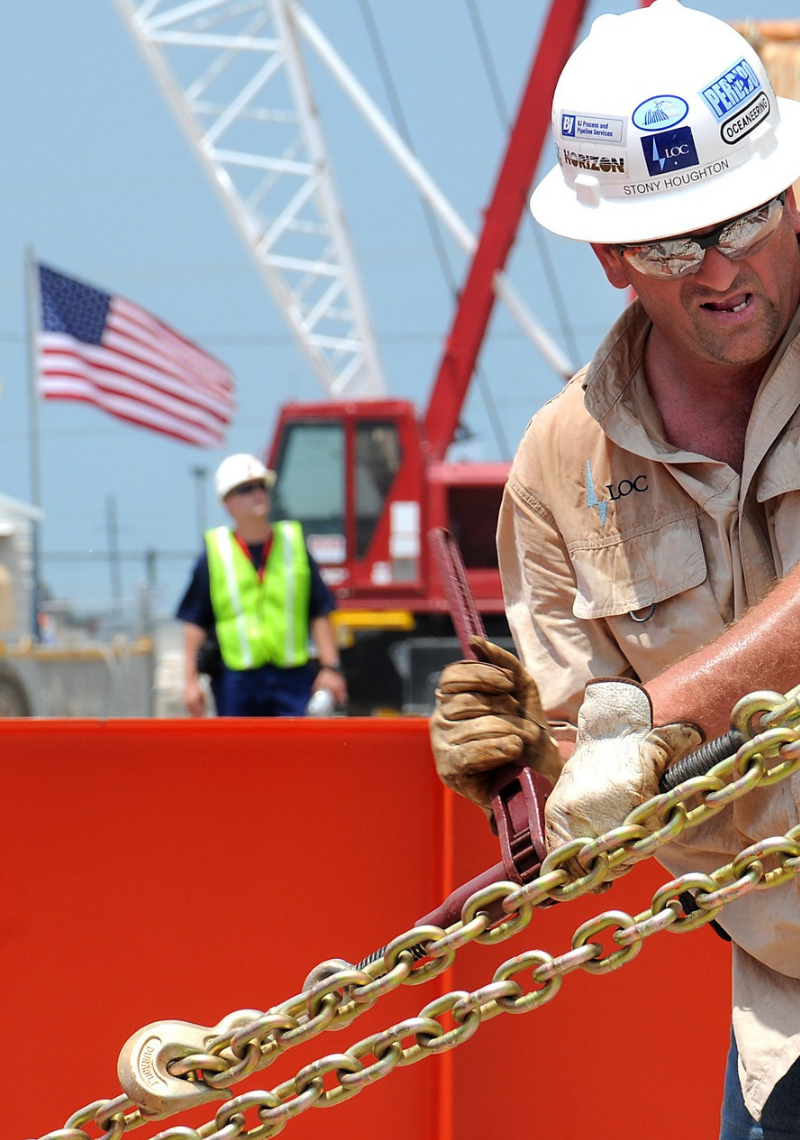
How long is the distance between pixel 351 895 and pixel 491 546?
10395mm

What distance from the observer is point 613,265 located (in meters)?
2.16

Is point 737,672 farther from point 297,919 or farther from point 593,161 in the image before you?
point 297,919

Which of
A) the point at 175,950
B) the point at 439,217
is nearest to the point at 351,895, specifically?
the point at 175,950

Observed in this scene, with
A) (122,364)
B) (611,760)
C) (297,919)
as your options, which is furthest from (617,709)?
(122,364)

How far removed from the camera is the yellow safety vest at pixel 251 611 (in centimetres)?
670

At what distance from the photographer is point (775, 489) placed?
78.0 inches

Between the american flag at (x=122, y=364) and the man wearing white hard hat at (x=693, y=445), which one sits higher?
the american flag at (x=122, y=364)

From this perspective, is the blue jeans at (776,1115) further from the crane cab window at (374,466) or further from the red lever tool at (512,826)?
the crane cab window at (374,466)

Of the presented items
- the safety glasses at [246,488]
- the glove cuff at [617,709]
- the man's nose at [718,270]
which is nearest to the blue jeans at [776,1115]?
the glove cuff at [617,709]

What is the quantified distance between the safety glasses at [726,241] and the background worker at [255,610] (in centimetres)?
484

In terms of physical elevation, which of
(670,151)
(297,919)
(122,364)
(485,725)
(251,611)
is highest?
(122,364)

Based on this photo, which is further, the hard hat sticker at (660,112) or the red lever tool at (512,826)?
the hard hat sticker at (660,112)

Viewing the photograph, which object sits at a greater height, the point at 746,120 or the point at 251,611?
the point at 746,120

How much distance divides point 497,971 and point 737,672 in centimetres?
45
